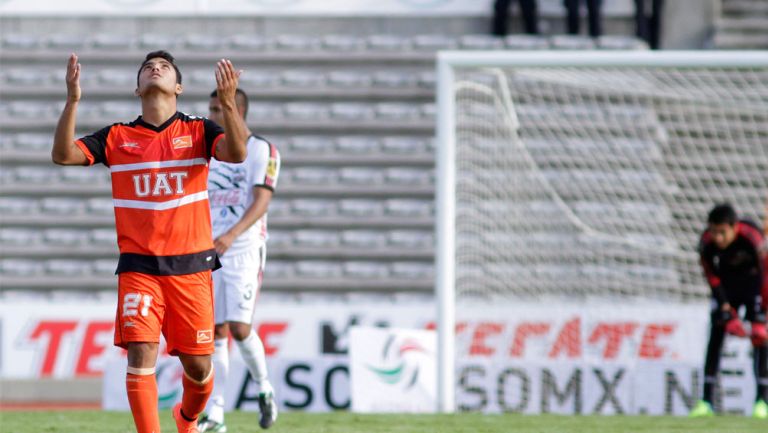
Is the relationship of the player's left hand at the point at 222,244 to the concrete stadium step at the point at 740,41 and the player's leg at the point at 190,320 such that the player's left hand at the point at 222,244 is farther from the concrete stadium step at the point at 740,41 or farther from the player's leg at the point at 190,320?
the concrete stadium step at the point at 740,41

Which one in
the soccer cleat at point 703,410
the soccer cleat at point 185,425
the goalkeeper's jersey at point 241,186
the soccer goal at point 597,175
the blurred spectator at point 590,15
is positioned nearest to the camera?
the soccer cleat at point 185,425

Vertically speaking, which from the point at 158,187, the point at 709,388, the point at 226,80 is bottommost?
the point at 709,388

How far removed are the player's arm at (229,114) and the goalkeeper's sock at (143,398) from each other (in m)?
0.97

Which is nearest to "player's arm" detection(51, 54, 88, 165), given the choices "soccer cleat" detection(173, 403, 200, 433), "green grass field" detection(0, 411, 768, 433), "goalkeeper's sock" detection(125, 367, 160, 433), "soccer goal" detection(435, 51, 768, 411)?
"goalkeeper's sock" detection(125, 367, 160, 433)

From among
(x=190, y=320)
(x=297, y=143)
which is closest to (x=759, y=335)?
(x=190, y=320)

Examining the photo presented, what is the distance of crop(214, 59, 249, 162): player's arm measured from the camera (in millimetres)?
5070

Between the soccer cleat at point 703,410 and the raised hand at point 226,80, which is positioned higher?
the raised hand at point 226,80

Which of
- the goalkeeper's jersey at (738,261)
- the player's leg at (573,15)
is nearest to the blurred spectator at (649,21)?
the player's leg at (573,15)

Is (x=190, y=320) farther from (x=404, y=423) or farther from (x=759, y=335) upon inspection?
(x=759, y=335)

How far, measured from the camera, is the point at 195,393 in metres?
5.82

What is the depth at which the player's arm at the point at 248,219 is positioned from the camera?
7.16m

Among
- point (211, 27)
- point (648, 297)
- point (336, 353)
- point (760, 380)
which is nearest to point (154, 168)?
point (760, 380)

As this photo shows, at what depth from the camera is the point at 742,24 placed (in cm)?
1664

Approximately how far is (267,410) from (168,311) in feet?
7.16
